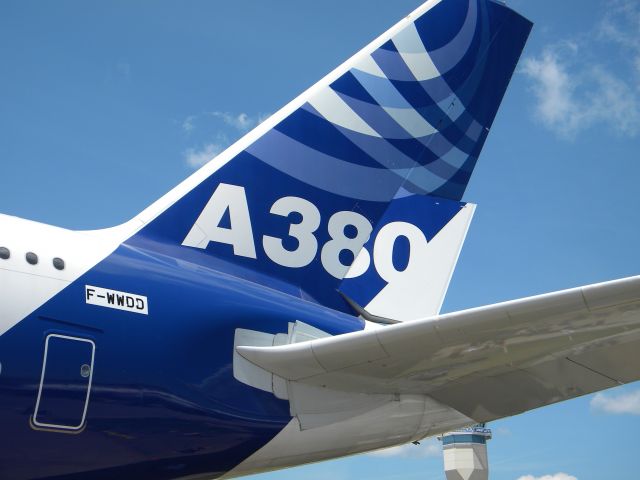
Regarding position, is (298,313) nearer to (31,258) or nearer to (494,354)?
(494,354)

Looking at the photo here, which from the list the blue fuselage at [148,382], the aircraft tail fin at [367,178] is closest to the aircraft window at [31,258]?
the blue fuselage at [148,382]

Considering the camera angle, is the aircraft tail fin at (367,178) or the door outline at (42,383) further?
the aircraft tail fin at (367,178)

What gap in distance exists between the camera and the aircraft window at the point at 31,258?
20.3ft

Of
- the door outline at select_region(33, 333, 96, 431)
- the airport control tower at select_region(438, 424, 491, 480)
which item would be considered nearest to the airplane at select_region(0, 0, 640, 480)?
the door outline at select_region(33, 333, 96, 431)

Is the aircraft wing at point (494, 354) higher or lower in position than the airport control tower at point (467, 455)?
lower

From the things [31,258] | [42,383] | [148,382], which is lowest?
[42,383]

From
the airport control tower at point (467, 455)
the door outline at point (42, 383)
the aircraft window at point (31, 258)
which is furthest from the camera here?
Answer: the airport control tower at point (467, 455)

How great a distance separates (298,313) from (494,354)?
205cm

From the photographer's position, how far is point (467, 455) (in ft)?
199

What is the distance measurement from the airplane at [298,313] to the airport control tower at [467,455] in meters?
53.6

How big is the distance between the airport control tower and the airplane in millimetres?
53618

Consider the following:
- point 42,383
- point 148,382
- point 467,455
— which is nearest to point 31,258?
point 42,383

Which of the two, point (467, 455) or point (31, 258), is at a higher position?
point (467, 455)

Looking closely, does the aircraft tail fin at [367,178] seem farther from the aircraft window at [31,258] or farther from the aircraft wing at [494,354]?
the aircraft wing at [494,354]
